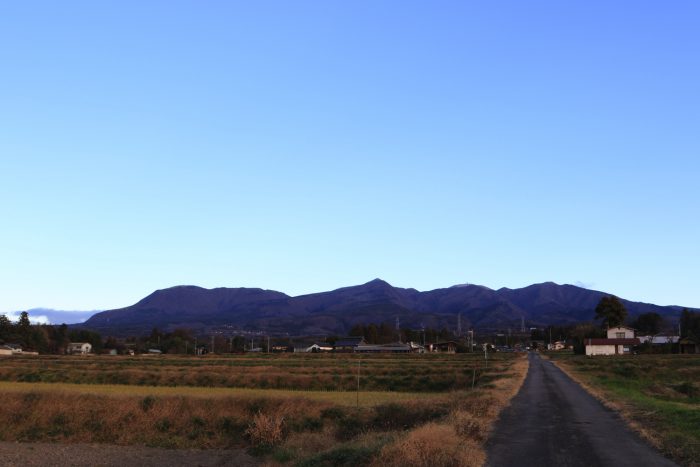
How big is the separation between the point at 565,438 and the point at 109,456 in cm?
1877

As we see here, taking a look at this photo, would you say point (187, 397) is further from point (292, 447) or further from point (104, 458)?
point (292, 447)

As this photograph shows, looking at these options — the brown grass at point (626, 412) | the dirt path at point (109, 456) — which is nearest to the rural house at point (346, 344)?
the brown grass at point (626, 412)

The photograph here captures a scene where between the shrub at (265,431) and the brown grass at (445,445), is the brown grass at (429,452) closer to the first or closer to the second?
the brown grass at (445,445)

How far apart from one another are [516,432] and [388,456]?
7842 millimetres

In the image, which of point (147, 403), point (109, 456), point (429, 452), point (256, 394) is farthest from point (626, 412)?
point (147, 403)

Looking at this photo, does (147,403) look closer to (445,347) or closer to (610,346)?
(610,346)

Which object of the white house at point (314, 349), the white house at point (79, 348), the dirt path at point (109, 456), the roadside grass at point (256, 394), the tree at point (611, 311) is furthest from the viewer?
the white house at point (314, 349)

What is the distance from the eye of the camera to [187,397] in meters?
34.5

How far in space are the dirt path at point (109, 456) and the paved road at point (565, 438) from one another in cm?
1072

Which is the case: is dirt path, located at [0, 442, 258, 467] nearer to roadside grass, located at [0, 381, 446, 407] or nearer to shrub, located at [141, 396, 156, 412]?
shrub, located at [141, 396, 156, 412]

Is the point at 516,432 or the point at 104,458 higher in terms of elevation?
the point at 516,432

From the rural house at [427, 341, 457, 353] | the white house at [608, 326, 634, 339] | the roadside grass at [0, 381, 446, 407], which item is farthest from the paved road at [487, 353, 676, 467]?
the rural house at [427, 341, 457, 353]

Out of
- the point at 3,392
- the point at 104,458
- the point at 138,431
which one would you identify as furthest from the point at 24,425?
the point at 104,458

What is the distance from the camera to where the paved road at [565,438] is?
50.6 ft
